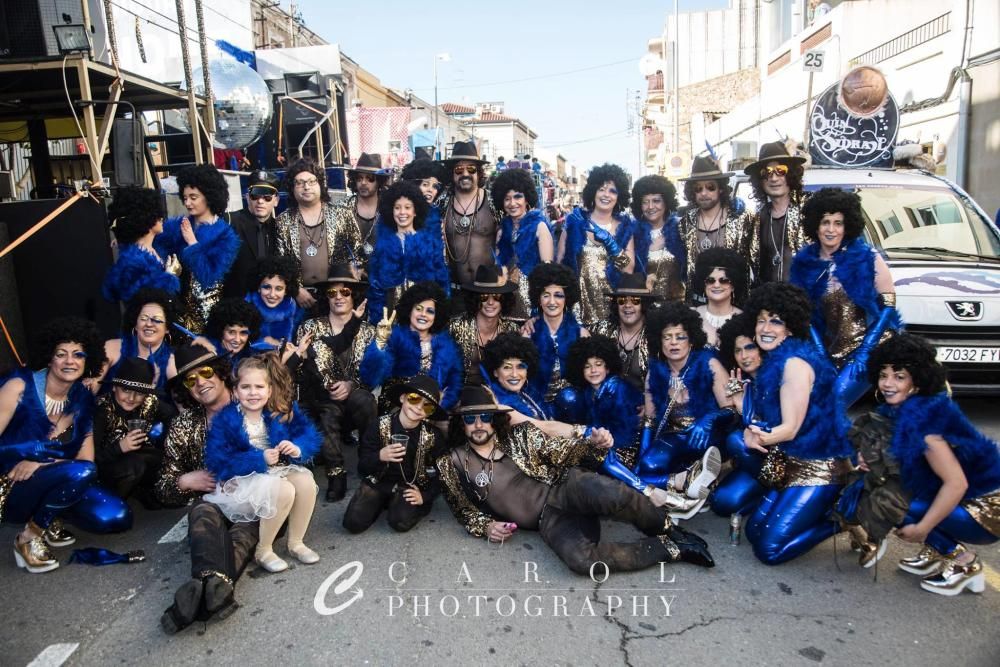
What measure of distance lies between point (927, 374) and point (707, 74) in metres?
46.4

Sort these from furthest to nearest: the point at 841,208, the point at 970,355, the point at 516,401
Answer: the point at 970,355
the point at 841,208
the point at 516,401

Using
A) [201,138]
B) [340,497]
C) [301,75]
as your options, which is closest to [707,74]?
[301,75]

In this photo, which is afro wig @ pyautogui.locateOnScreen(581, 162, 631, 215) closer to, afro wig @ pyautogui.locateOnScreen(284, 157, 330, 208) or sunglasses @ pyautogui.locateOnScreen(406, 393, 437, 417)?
afro wig @ pyautogui.locateOnScreen(284, 157, 330, 208)

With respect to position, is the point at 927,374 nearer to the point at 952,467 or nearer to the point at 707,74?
the point at 952,467

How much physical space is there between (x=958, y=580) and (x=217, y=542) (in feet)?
10.7

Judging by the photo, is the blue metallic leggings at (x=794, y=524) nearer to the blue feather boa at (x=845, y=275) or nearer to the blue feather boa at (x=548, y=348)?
the blue feather boa at (x=845, y=275)

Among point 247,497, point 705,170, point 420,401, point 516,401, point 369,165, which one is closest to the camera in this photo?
point 247,497

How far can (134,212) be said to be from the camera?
195 inches

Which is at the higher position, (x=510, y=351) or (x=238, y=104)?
(x=238, y=104)

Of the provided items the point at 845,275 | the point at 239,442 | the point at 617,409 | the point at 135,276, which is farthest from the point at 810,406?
the point at 135,276

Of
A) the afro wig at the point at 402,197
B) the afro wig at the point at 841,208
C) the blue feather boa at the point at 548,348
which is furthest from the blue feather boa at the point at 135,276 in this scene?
the afro wig at the point at 841,208

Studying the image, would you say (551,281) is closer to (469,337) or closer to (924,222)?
(469,337)

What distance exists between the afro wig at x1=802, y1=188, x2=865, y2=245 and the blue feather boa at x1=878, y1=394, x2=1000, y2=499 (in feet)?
5.80

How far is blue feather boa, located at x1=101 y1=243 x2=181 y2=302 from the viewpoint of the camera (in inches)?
191
